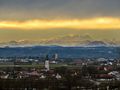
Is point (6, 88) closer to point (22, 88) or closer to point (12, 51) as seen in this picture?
point (22, 88)

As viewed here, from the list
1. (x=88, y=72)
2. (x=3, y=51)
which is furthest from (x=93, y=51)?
(x=88, y=72)

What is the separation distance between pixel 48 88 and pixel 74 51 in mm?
127010

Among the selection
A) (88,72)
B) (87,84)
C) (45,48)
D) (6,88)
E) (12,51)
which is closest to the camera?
(6,88)

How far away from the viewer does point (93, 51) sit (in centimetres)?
16638

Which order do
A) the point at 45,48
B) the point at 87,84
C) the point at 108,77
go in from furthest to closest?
the point at 45,48
the point at 108,77
the point at 87,84

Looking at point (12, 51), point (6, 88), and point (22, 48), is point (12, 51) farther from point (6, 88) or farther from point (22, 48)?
point (6, 88)

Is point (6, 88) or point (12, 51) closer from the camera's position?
point (6, 88)

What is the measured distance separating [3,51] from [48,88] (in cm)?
12042

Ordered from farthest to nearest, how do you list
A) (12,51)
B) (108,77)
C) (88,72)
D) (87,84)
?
(12,51), (88,72), (108,77), (87,84)

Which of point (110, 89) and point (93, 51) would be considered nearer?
point (110, 89)

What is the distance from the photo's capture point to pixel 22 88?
140 feet

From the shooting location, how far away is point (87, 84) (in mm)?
46656

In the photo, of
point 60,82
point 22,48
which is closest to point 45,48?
point 22,48

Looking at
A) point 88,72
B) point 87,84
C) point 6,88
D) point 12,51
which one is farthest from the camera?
point 12,51
